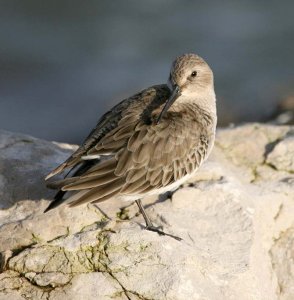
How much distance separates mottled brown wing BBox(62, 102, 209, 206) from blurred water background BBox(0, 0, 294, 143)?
17.7 feet

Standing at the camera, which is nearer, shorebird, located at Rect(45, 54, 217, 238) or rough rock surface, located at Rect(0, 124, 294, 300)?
rough rock surface, located at Rect(0, 124, 294, 300)

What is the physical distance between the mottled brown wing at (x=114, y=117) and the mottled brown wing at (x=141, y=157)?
95 mm

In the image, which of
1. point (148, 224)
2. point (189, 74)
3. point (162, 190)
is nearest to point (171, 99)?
point (189, 74)

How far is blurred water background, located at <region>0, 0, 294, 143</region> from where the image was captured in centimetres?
1233

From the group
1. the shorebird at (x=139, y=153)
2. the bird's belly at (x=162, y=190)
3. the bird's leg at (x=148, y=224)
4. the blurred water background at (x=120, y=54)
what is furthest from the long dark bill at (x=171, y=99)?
the blurred water background at (x=120, y=54)

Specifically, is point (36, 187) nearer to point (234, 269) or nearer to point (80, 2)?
point (234, 269)

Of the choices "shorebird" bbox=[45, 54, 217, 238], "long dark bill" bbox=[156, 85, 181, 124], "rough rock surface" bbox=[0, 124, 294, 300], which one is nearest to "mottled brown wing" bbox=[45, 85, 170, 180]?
"shorebird" bbox=[45, 54, 217, 238]

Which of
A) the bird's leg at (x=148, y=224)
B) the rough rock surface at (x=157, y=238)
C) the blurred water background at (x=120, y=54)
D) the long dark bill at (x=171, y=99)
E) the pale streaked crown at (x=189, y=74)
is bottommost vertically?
the blurred water background at (x=120, y=54)

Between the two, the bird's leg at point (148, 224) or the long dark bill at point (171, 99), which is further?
the long dark bill at point (171, 99)

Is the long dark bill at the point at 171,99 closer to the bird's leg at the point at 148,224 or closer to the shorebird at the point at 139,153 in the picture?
the shorebird at the point at 139,153

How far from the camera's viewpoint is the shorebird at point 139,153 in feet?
19.1

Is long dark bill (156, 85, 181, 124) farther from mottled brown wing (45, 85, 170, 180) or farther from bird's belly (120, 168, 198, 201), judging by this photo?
bird's belly (120, 168, 198, 201)

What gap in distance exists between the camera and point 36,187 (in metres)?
6.44

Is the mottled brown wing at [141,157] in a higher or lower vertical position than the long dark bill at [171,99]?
lower
